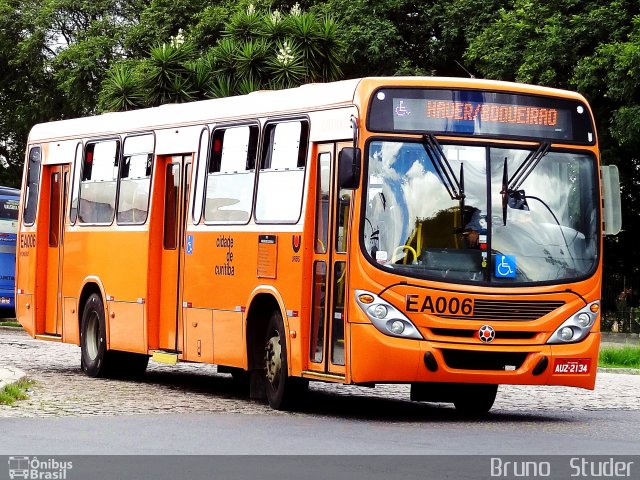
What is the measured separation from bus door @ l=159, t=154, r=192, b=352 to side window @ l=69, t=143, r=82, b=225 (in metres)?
2.63

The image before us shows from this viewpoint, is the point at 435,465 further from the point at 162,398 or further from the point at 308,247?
the point at 162,398

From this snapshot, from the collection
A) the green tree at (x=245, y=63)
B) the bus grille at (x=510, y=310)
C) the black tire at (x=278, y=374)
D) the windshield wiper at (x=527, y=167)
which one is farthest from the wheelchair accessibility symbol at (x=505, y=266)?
the green tree at (x=245, y=63)

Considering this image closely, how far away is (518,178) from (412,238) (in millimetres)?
1191

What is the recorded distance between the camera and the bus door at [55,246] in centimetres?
2158

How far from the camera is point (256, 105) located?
54.5 feet

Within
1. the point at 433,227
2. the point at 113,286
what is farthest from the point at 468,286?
the point at 113,286

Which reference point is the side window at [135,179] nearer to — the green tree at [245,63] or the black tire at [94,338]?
the black tire at [94,338]

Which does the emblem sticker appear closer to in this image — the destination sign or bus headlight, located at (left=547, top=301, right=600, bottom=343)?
bus headlight, located at (left=547, top=301, right=600, bottom=343)

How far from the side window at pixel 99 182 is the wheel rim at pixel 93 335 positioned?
4.08 feet

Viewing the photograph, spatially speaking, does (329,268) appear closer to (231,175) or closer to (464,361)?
(464,361)

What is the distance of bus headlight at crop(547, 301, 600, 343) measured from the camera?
14625 millimetres

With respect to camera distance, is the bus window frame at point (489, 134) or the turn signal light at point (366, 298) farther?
the bus window frame at point (489, 134)

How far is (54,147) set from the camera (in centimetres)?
2202

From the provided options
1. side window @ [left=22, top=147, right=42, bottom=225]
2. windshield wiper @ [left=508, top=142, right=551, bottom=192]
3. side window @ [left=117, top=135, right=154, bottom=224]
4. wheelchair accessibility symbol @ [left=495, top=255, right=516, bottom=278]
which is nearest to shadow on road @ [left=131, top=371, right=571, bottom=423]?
wheelchair accessibility symbol @ [left=495, top=255, right=516, bottom=278]
